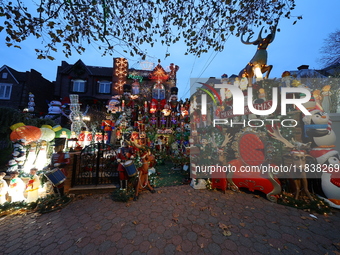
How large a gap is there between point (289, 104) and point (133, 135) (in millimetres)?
9440

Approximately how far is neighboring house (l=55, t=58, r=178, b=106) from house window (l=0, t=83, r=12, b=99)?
513 cm

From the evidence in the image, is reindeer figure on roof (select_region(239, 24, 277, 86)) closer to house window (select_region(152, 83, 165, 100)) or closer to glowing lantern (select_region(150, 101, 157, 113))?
glowing lantern (select_region(150, 101, 157, 113))

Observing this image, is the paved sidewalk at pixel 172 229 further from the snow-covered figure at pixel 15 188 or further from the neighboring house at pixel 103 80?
the neighboring house at pixel 103 80

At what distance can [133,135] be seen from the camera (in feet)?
33.0

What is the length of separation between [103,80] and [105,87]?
1.15m

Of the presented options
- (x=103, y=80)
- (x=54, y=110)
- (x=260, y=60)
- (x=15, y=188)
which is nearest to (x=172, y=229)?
(x=15, y=188)

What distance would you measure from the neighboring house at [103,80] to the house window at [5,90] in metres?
5.13

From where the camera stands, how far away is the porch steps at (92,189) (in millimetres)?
Result: 4941

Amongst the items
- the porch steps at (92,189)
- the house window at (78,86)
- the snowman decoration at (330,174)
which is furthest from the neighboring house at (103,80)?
the snowman decoration at (330,174)

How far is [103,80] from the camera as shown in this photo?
1970 cm

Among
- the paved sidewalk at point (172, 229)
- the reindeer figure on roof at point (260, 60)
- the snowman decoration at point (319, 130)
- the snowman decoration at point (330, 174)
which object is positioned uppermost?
the reindeer figure on roof at point (260, 60)

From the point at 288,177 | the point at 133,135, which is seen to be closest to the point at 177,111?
the point at 133,135

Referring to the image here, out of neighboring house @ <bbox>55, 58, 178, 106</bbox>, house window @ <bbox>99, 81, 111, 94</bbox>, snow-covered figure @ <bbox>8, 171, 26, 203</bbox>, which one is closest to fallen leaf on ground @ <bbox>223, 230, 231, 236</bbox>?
snow-covered figure @ <bbox>8, 171, 26, 203</bbox>

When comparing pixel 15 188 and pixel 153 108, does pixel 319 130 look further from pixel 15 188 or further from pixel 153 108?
pixel 153 108
